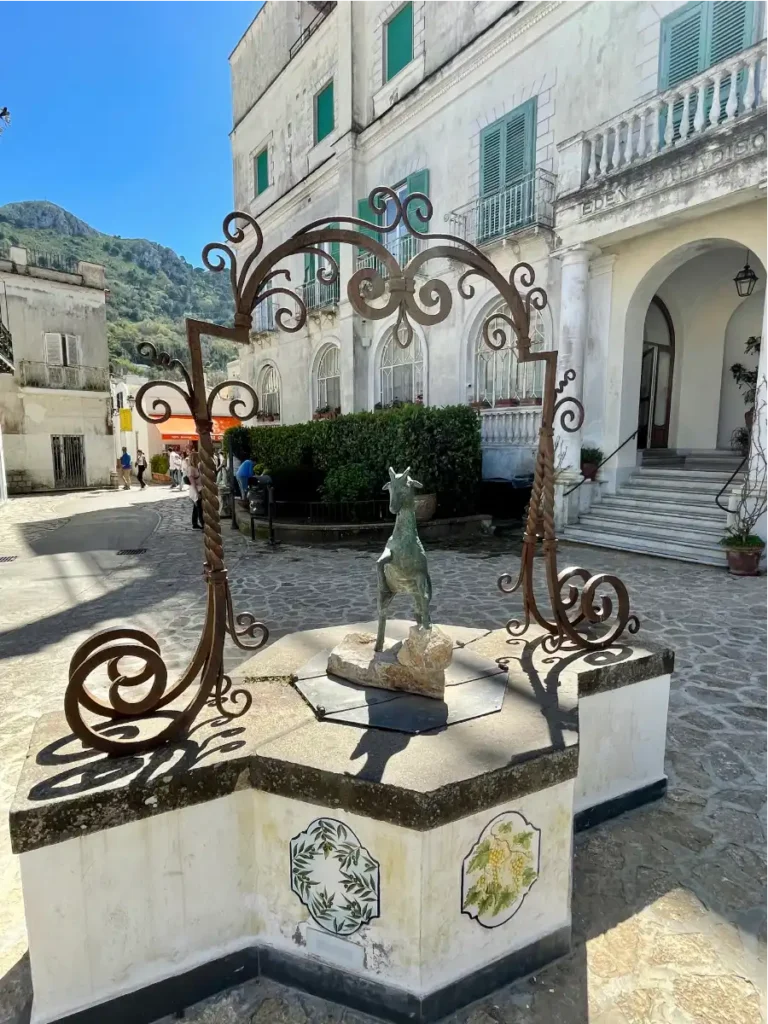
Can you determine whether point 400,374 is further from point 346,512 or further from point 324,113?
point 324,113

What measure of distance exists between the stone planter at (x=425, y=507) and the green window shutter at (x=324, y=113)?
517 inches

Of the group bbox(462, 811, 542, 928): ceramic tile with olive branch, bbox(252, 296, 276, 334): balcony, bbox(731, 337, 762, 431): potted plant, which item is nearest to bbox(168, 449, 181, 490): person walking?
bbox(252, 296, 276, 334): balcony

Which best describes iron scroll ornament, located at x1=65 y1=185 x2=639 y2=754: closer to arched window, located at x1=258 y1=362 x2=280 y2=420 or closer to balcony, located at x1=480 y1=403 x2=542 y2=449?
balcony, located at x1=480 y1=403 x2=542 y2=449

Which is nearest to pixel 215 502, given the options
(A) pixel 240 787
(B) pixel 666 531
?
(A) pixel 240 787

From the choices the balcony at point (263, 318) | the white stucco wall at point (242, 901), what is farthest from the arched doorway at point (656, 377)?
the balcony at point (263, 318)

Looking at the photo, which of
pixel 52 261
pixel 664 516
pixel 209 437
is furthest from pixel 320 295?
pixel 209 437

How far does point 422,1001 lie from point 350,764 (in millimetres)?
780

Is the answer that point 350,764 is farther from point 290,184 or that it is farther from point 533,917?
point 290,184

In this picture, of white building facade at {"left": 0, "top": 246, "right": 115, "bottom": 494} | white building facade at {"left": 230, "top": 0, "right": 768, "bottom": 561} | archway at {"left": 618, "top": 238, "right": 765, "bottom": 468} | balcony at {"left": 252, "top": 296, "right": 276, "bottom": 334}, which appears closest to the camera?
white building facade at {"left": 230, "top": 0, "right": 768, "bottom": 561}

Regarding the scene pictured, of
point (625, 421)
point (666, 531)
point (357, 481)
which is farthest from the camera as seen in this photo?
point (357, 481)

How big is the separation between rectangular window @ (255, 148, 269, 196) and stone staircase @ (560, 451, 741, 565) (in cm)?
1789

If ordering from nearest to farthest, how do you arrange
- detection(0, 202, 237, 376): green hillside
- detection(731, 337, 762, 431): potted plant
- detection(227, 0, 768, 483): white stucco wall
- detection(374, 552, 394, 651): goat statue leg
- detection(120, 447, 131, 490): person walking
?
detection(374, 552, 394, 651): goat statue leg
detection(227, 0, 768, 483): white stucco wall
detection(731, 337, 762, 431): potted plant
detection(120, 447, 131, 490): person walking
detection(0, 202, 237, 376): green hillside

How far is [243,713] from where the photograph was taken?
2324 mm

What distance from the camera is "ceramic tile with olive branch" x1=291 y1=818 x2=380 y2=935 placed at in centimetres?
185
